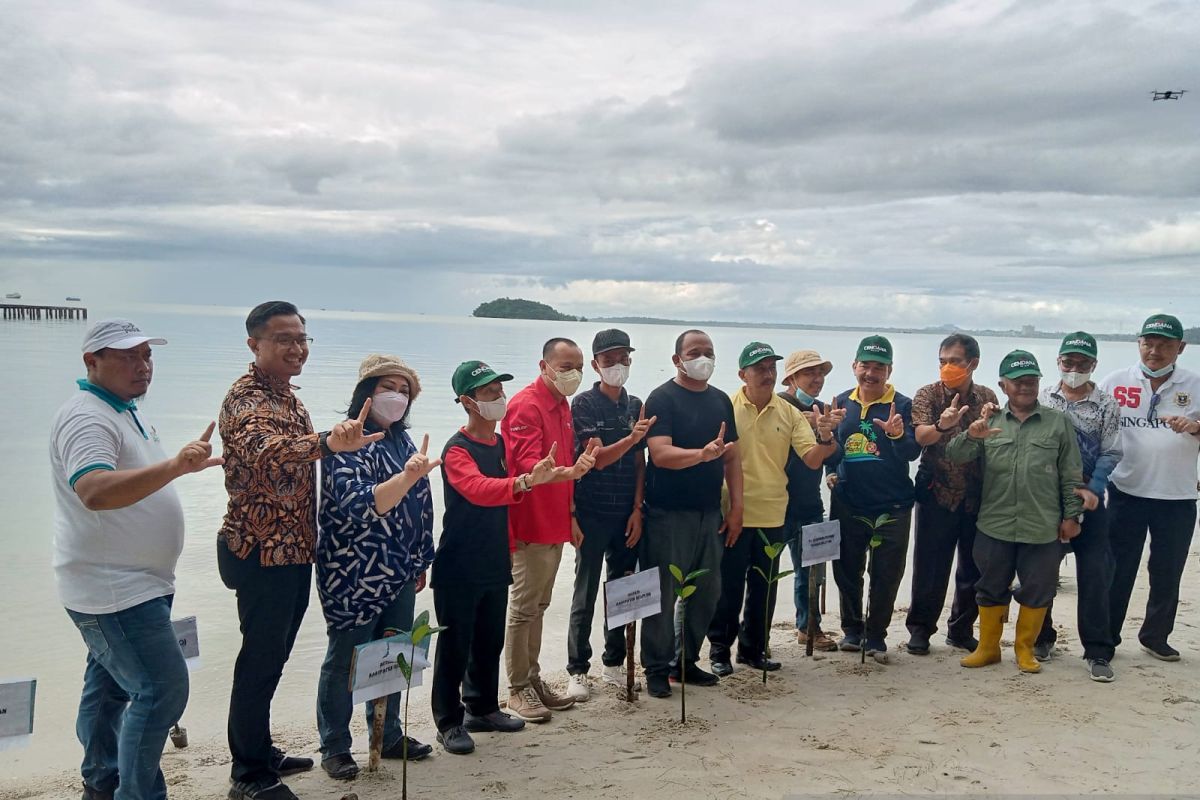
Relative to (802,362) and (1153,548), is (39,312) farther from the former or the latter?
(1153,548)

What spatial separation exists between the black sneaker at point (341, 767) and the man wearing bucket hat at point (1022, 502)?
3750mm

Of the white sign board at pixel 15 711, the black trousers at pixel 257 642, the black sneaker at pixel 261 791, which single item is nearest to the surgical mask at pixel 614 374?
the black trousers at pixel 257 642

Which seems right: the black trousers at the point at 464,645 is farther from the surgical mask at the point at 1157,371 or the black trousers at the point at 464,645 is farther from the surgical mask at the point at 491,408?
the surgical mask at the point at 1157,371

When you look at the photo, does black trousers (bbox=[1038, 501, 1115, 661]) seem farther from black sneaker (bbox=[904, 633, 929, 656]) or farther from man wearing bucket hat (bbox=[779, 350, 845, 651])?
man wearing bucket hat (bbox=[779, 350, 845, 651])

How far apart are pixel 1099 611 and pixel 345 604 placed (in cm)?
453

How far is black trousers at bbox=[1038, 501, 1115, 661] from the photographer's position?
5.46 m

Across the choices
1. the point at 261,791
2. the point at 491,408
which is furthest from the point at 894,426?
the point at 261,791

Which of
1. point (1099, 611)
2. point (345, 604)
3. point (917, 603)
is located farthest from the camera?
point (917, 603)

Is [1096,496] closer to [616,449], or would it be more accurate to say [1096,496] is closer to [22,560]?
[616,449]

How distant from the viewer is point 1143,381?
568 centimetres

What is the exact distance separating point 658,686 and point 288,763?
202cm

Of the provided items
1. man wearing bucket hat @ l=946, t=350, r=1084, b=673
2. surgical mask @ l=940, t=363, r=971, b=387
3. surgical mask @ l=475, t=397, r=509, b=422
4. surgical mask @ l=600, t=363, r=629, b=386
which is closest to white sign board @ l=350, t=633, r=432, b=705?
surgical mask @ l=475, t=397, r=509, b=422

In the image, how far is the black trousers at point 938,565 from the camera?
5746 mm

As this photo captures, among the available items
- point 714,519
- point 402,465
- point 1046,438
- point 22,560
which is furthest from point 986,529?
point 22,560
